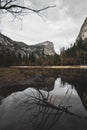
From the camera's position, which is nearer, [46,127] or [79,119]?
[46,127]

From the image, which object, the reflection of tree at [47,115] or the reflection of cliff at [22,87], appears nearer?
the reflection of tree at [47,115]

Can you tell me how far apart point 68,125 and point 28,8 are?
189 inches

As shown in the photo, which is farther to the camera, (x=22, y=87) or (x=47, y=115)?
(x=22, y=87)

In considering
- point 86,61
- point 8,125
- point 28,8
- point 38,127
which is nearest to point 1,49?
point 28,8

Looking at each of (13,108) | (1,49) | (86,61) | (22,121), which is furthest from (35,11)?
(86,61)

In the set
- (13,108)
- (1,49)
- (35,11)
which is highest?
(35,11)

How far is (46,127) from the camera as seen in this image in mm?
4273

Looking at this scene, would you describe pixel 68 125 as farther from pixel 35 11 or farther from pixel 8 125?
pixel 35 11

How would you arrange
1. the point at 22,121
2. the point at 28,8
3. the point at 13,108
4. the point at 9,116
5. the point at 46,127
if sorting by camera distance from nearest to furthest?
the point at 46,127
the point at 22,121
the point at 9,116
the point at 13,108
the point at 28,8

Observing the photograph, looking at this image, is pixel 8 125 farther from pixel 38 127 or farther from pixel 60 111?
pixel 60 111

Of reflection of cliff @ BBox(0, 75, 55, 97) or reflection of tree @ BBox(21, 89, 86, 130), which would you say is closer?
reflection of tree @ BBox(21, 89, 86, 130)

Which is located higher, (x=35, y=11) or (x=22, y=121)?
Result: (x=35, y=11)

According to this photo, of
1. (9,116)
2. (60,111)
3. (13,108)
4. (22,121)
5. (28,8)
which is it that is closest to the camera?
(22,121)

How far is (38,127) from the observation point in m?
4.29
